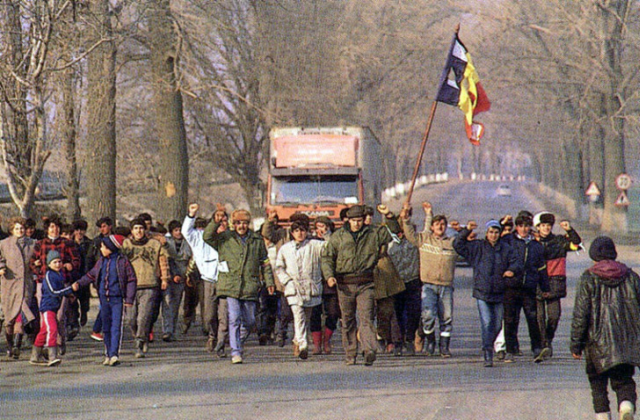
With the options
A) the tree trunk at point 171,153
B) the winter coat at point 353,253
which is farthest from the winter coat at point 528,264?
the tree trunk at point 171,153

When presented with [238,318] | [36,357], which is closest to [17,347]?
[36,357]

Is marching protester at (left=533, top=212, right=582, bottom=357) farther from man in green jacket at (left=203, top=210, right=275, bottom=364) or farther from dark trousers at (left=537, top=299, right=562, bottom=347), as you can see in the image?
man in green jacket at (left=203, top=210, right=275, bottom=364)

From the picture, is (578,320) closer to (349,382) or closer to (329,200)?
(349,382)

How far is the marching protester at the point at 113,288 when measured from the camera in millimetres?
12492

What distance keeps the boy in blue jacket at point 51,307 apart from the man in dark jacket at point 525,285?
503cm

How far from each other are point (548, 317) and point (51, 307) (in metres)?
5.69

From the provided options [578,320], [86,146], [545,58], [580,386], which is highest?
[545,58]

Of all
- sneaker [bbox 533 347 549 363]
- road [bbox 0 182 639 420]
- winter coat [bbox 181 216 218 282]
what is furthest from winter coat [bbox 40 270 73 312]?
sneaker [bbox 533 347 549 363]

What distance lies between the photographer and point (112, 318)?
40.9ft

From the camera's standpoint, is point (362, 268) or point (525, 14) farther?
point (525, 14)

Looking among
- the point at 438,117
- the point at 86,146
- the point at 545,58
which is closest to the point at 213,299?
the point at 86,146

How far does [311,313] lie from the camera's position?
13273mm

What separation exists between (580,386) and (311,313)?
3.59 metres

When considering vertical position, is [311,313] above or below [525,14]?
below
